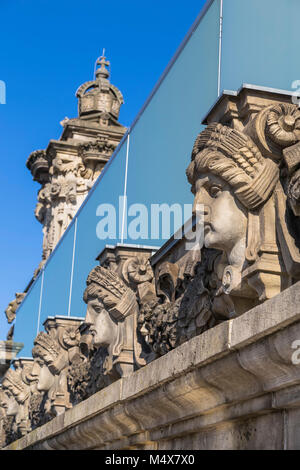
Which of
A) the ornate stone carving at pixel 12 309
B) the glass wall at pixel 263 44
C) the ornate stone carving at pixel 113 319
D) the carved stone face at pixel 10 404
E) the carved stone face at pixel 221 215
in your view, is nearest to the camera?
the carved stone face at pixel 221 215

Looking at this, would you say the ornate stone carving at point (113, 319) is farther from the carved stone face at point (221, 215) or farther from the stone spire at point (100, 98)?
the stone spire at point (100, 98)

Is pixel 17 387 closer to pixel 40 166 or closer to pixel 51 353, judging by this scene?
pixel 51 353

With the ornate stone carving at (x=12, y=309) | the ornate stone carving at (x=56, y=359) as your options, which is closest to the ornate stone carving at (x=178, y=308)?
the ornate stone carving at (x=56, y=359)

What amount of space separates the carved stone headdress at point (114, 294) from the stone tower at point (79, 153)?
2147cm

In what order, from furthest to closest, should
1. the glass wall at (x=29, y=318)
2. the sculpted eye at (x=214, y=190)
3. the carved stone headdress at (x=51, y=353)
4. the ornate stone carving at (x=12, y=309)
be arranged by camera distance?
the ornate stone carving at (x=12, y=309)
the glass wall at (x=29, y=318)
the carved stone headdress at (x=51, y=353)
the sculpted eye at (x=214, y=190)

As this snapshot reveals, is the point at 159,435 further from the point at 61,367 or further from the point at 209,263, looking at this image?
the point at 61,367

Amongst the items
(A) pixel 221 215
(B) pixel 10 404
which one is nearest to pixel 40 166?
(B) pixel 10 404

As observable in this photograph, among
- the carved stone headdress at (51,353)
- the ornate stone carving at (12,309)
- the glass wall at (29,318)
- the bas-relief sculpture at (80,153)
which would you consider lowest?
the carved stone headdress at (51,353)

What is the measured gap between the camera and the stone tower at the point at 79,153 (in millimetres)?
29984

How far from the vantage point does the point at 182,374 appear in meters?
5.43

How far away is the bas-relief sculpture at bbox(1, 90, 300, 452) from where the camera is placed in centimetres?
466

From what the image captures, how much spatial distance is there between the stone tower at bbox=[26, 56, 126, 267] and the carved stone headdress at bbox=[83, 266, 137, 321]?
21465 millimetres

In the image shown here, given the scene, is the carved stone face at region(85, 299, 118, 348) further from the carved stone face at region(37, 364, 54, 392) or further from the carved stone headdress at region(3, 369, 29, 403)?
the carved stone headdress at region(3, 369, 29, 403)

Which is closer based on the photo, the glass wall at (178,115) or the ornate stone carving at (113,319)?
the glass wall at (178,115)
